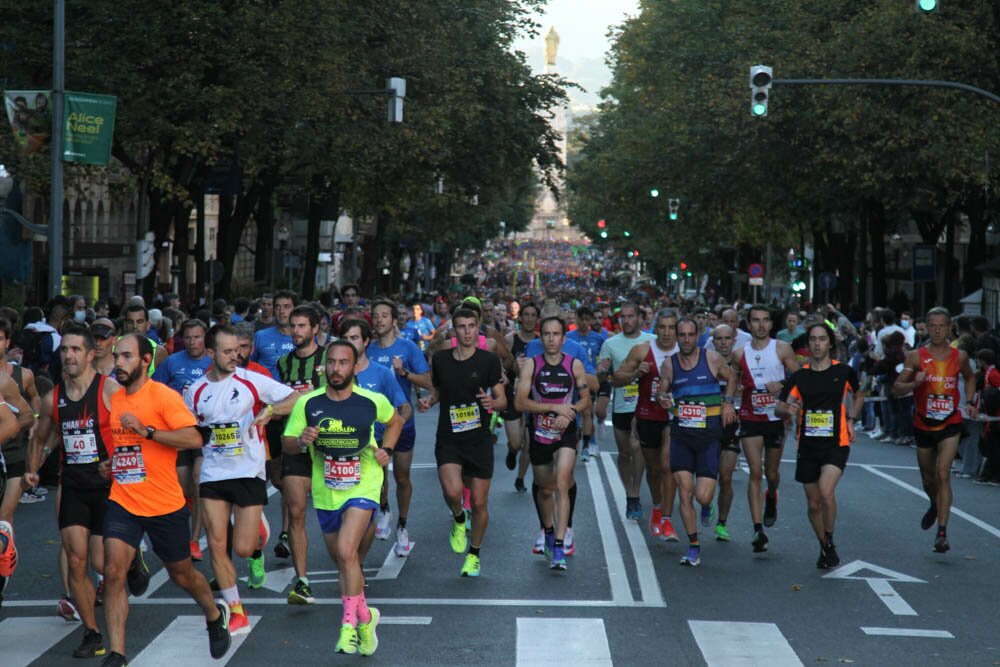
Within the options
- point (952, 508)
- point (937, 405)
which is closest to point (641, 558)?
point (937, 405)

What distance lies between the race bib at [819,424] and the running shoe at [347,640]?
489 centimetres

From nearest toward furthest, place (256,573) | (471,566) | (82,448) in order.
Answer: (82,448) → (256,573) → (471,566)

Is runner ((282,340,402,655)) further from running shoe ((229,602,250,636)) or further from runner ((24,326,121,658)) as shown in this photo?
runner ((24,326,121,658))

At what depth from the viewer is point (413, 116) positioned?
38219mm

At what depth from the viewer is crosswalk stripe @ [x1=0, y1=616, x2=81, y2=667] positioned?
30.2 ft

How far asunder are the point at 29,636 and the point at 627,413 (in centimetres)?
705

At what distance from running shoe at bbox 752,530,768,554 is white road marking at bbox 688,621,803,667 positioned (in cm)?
296

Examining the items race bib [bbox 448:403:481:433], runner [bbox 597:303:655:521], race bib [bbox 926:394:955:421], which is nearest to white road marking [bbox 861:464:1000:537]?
race bib [bbox 926:394:955:421]

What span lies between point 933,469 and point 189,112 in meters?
18.3

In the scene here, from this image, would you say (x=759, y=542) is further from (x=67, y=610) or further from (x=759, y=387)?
(x=67, y=610)

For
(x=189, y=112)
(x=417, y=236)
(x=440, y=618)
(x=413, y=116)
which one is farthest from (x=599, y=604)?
(x=417, y=236)

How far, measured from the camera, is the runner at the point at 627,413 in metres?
15.4

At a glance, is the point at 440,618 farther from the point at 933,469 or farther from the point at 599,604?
the point at 933,469

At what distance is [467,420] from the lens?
12195 millimetres
